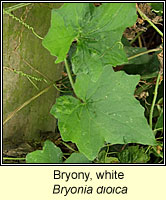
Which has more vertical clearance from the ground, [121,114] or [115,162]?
[121,114]

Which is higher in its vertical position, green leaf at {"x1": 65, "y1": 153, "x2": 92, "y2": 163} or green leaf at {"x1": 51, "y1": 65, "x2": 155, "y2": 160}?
green leaf at {"x1": 51, "y1": 65, "x2": 155, "y2": 160}

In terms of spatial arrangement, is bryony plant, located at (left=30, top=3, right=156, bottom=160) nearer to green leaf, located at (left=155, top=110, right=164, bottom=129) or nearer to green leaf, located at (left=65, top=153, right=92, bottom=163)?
green leaf, located at (left=65, top=153, right=92, bottom=163)

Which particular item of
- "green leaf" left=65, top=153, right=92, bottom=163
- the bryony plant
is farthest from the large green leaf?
"green leaf" left=65, top=153, right=92, bottom=163

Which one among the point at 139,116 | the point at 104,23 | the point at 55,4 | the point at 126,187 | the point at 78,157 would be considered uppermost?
the point at 55,4

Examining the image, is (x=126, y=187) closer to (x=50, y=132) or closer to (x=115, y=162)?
(x=115, y=162)

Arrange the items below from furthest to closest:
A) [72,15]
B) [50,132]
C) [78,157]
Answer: [50,132], [78,157], [72,15]

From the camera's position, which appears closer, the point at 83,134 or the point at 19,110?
the point at 83,134

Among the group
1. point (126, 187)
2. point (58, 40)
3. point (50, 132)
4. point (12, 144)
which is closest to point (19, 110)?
point (12, 144)
